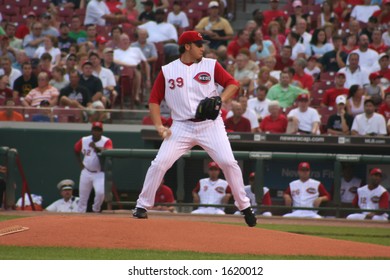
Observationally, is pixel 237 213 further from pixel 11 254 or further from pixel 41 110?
pixel 11 254

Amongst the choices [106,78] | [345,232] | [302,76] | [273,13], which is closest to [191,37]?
[345,232]

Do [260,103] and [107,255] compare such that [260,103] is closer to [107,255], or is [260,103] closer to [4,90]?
[4,90]

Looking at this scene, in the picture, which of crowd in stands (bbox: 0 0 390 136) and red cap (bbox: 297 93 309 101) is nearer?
red cap (bbox: 297 93 309 101)

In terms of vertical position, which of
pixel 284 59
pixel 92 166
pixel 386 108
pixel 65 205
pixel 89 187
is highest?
pixel 284 59

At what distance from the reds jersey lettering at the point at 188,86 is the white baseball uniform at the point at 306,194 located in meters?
4.30

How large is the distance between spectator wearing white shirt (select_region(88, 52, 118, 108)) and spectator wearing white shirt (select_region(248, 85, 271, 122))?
2522 mm

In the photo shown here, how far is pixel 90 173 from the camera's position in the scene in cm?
1427

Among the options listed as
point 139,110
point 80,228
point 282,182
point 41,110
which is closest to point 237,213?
point 282,182

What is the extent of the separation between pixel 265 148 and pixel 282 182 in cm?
93

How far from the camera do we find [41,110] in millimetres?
15406

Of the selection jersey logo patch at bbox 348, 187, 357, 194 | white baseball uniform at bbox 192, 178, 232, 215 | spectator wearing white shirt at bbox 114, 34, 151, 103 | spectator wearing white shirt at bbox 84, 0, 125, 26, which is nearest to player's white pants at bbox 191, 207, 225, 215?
white baseball uniform at bbox 192, 178, 232, 215

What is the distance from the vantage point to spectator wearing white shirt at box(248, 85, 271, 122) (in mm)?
15141

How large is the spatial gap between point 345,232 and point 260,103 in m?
4.44

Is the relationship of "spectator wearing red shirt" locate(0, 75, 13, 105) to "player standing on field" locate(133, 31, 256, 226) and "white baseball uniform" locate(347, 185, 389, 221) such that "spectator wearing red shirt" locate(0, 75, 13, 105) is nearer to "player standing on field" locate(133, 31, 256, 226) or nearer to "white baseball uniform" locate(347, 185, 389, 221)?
"white baseball uniform" locate(347, 185, 389, 221)
